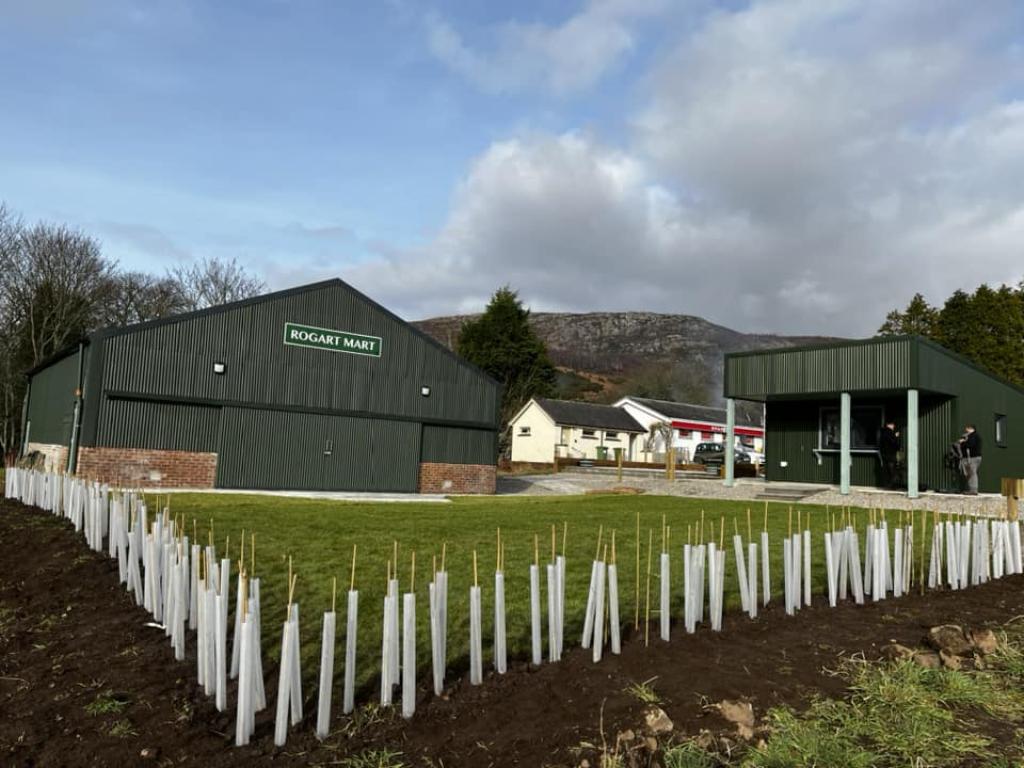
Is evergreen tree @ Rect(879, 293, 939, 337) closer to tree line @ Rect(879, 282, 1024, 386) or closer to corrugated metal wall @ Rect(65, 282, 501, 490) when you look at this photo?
tree line @ Rect(879, 282, 1024, 386)

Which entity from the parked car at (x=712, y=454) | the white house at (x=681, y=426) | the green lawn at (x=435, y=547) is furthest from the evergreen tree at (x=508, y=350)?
the green lawn at (x=435, y=547)

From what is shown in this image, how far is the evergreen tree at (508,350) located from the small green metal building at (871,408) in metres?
31.9

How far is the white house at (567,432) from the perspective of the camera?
51406 millimetres

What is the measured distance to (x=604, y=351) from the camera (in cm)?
19600

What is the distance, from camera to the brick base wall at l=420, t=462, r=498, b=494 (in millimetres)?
24312

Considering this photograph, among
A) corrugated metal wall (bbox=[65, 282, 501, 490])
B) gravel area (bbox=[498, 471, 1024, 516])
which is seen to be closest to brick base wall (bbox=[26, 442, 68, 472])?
corrugated metal wall (bbox=[65, 282, 501, 490])

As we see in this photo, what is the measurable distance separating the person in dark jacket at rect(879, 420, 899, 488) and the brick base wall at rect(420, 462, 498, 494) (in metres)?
11.9

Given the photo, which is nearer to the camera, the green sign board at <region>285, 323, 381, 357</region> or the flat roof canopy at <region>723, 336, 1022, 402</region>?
the flat roof canopy at <region>723, 336, 1022, 402</region>

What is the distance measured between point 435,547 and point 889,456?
15.1 m

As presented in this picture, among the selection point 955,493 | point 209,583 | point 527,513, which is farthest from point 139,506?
point 955,493

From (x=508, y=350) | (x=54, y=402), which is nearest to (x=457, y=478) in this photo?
(x=54, y=402)

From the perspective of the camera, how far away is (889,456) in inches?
790

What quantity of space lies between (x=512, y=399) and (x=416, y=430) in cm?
3115

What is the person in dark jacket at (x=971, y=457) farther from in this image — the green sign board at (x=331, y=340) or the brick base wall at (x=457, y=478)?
the green sign board at (x=331, y=340)
